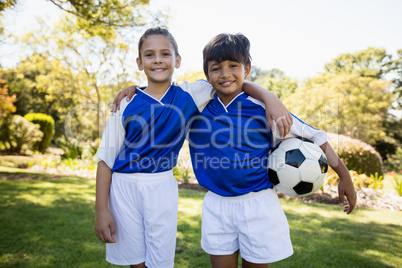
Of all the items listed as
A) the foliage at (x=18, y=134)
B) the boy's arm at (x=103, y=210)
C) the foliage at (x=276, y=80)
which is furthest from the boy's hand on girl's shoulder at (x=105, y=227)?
the foliage at (x=276, y=80)

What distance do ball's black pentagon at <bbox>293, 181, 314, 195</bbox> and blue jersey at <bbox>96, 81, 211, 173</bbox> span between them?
85 cm

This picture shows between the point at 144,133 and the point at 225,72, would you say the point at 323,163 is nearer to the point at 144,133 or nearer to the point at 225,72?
the point at 225,72

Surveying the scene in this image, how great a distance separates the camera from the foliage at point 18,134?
12242mm

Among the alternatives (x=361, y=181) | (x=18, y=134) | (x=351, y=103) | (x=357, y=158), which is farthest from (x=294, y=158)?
(x=351, y=103)

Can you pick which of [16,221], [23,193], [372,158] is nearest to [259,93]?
[16,221]

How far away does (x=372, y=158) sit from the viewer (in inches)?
308

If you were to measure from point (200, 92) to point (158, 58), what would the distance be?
1.24 feet

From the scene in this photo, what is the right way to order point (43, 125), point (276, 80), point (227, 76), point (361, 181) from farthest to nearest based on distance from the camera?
point (276, 80) < point (43, 125) < point (361, 181) < point (227, 76)

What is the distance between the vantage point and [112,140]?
70.7 inches

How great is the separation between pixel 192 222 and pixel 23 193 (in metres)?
Result: 3.97

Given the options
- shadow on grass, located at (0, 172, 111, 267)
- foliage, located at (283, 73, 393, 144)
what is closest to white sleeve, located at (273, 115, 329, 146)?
shadow on grass, located at (0, 172, 111, 267)

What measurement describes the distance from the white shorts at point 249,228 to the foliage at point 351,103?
14.5 meters

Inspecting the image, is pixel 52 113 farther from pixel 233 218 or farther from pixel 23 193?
pixel 233 218

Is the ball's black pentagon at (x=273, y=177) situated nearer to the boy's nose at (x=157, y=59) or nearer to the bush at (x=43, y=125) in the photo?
the boy's nose at (x=157, y=59)
